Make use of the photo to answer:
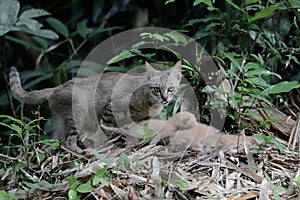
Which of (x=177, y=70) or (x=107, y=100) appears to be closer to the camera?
(x=177, y=70)

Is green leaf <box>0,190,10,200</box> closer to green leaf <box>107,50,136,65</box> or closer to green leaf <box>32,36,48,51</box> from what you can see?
green leaf <box>107,50,136,65</box>

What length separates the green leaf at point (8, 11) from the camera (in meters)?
3.48

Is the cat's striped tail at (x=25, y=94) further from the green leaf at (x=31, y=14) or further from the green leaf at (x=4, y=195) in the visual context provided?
the green leaf at (x=4, y=195)

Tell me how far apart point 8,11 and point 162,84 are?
44.6 inches

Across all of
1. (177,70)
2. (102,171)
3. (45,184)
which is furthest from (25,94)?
(102,171)

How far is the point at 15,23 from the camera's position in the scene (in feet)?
11.3

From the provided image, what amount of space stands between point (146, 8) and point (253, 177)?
331 cm

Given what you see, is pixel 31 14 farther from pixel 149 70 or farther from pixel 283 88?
pixel 283 88

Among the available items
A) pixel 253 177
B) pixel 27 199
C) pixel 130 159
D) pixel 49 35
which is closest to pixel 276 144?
pixel 253 177

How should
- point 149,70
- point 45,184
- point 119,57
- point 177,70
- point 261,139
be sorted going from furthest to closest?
point 149,70
point 177,70
point 119,57
point 261,139
point 45,184

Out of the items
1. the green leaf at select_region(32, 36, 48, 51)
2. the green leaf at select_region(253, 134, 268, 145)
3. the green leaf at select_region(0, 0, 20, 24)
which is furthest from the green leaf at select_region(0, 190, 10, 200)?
the green leaf at select_region(32, 36, 48, 51)

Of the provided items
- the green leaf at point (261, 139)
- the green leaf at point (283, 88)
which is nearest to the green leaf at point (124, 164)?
the green leaf at point (261, 139)

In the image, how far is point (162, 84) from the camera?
3230 mm

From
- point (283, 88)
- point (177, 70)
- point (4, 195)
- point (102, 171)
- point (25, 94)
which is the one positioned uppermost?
point (283, 88)
